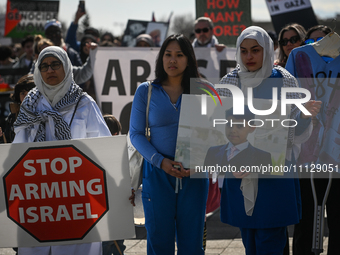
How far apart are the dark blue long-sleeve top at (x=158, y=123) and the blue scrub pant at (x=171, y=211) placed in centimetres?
16

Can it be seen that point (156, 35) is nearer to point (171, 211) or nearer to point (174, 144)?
point (174, 144)

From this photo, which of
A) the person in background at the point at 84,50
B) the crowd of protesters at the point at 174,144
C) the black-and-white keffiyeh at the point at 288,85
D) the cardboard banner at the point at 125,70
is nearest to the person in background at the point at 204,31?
the cardboard banner at the point at 125,70

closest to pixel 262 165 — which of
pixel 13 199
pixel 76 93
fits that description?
pixel 76 93

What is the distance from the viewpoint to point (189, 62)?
129 inches

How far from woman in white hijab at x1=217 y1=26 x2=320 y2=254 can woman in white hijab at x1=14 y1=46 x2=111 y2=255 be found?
1.04 meters

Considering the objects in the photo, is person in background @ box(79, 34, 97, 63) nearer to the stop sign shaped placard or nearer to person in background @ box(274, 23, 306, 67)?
person in background @ box(274, 23, 306, 67)

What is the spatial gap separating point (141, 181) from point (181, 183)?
13.2 inches

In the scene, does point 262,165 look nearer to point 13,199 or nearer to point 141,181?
point 141,181

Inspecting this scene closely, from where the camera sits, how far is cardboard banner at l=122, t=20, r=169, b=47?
9234 mm

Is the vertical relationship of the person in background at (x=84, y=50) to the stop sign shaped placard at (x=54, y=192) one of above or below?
above

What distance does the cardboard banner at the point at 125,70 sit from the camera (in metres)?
6.35

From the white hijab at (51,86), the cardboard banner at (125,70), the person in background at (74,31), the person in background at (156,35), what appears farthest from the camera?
the person in background at (156,35)

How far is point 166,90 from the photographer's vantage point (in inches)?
128

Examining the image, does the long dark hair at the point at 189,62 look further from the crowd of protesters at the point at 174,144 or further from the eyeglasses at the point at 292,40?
the eyeglasses at the point at 292,40
